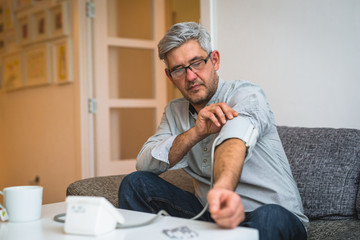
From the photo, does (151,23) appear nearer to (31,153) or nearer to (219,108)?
(31,153)

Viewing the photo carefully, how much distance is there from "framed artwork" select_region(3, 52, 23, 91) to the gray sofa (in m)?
2.70

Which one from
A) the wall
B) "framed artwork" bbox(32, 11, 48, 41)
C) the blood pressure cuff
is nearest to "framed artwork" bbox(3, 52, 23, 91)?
the wall

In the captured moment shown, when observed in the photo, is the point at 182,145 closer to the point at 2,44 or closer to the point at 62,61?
the point at 62,61

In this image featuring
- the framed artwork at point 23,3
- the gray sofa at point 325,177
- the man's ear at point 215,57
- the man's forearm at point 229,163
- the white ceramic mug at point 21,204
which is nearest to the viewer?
the man's forearm at point 229,163

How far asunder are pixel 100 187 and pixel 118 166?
158 cm

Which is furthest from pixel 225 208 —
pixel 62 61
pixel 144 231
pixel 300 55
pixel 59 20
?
pixel 59 20

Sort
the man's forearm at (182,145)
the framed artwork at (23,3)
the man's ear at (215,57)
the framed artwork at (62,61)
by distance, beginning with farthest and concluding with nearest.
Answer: the framed artwork at (23,3) < the framed artwork at (62,61) < the man's ear at (215,57) < the man's forearm at (182,145)

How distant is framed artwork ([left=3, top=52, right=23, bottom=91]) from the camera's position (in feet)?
13.3

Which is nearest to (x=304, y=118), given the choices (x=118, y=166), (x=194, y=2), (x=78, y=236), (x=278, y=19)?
(x=278, y=19)

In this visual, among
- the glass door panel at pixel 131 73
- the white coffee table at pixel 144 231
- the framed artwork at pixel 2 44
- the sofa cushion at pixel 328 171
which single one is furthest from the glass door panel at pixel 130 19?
the white coffee table at pixel 144 231

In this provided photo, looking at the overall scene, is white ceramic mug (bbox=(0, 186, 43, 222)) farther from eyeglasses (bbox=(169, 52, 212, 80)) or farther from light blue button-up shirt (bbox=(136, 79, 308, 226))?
eyeglasses (bbox=(169, 52, 212, 80))

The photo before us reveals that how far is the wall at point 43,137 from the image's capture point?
11.1 feet

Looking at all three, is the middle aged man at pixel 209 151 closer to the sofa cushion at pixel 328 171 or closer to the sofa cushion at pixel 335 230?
the sofa cushion at pixel 335 230

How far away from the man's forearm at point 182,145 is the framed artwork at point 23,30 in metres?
2.91
